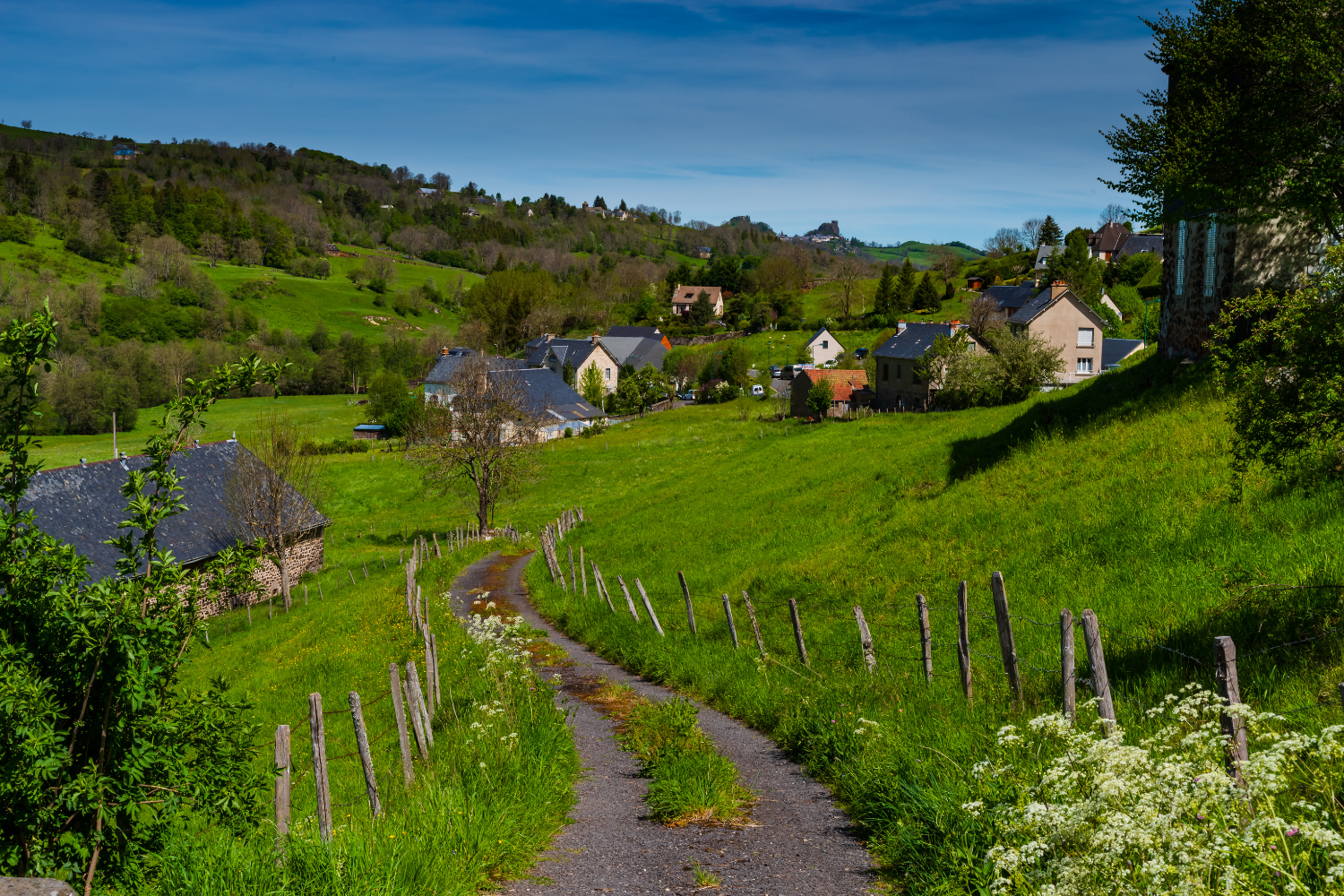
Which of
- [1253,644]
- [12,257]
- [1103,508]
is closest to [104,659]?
[1253,644]

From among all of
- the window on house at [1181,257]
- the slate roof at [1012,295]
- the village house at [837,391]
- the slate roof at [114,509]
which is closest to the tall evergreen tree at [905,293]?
the slate roof at [1012,295]

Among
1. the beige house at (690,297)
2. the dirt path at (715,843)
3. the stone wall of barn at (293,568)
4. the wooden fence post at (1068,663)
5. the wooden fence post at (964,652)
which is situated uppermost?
the beige house at (690,297)

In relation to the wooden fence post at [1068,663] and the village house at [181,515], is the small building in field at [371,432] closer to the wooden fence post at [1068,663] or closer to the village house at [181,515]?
the village house at [181,515]

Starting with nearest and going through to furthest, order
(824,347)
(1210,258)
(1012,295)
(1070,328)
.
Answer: (1210,258), (1070,328), (1012,295), (824,347)

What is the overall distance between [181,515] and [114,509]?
3.02 metres

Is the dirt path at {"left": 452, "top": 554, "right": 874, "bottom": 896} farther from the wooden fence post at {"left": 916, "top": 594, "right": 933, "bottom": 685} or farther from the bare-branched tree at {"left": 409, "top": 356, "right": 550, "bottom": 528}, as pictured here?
the bare-branched tree at {"left": 409, "top": 356, "right": 550, "bottom": 528}

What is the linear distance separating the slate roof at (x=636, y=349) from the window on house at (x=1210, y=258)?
329 feet

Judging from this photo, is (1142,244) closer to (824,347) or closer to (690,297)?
(824,347)

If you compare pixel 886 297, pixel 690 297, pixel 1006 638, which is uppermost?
pixel 690 297

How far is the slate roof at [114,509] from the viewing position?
120ft

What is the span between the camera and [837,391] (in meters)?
78.5

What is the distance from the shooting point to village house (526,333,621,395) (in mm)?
110000

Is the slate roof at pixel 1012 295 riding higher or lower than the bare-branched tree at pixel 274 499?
higher

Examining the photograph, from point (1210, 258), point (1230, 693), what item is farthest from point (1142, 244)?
point (1230, 693)
